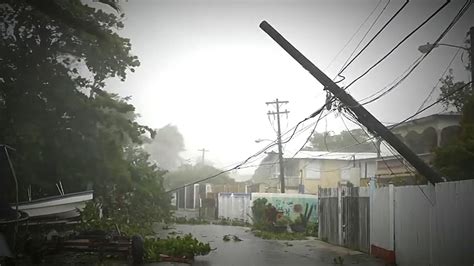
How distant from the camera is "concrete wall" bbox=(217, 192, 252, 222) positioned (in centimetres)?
3534

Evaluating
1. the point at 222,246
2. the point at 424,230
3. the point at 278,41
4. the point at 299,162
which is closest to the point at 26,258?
the point at 222,246

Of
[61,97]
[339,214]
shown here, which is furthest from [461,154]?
[61,97]

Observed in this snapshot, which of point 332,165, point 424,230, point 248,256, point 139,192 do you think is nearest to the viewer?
point 424,230

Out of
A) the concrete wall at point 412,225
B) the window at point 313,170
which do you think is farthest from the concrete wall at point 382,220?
the window at point 313,170

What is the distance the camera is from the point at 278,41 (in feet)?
Result: 43.6

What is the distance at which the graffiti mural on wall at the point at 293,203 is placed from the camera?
91.4 ft

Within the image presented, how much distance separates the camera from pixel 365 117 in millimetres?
11875

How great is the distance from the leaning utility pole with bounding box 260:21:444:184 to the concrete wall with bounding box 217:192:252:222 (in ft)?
71.9

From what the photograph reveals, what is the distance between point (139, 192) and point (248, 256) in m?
9.11

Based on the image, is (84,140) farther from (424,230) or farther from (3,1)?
(424,230)

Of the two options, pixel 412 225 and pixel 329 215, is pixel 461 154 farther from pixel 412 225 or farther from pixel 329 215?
pixel 329 215

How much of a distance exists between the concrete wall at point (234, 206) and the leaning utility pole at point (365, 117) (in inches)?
863

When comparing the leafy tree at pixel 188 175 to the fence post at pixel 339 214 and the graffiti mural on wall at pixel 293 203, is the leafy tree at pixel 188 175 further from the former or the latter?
the fence post at pixel 339 214

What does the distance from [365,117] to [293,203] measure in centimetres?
1761
